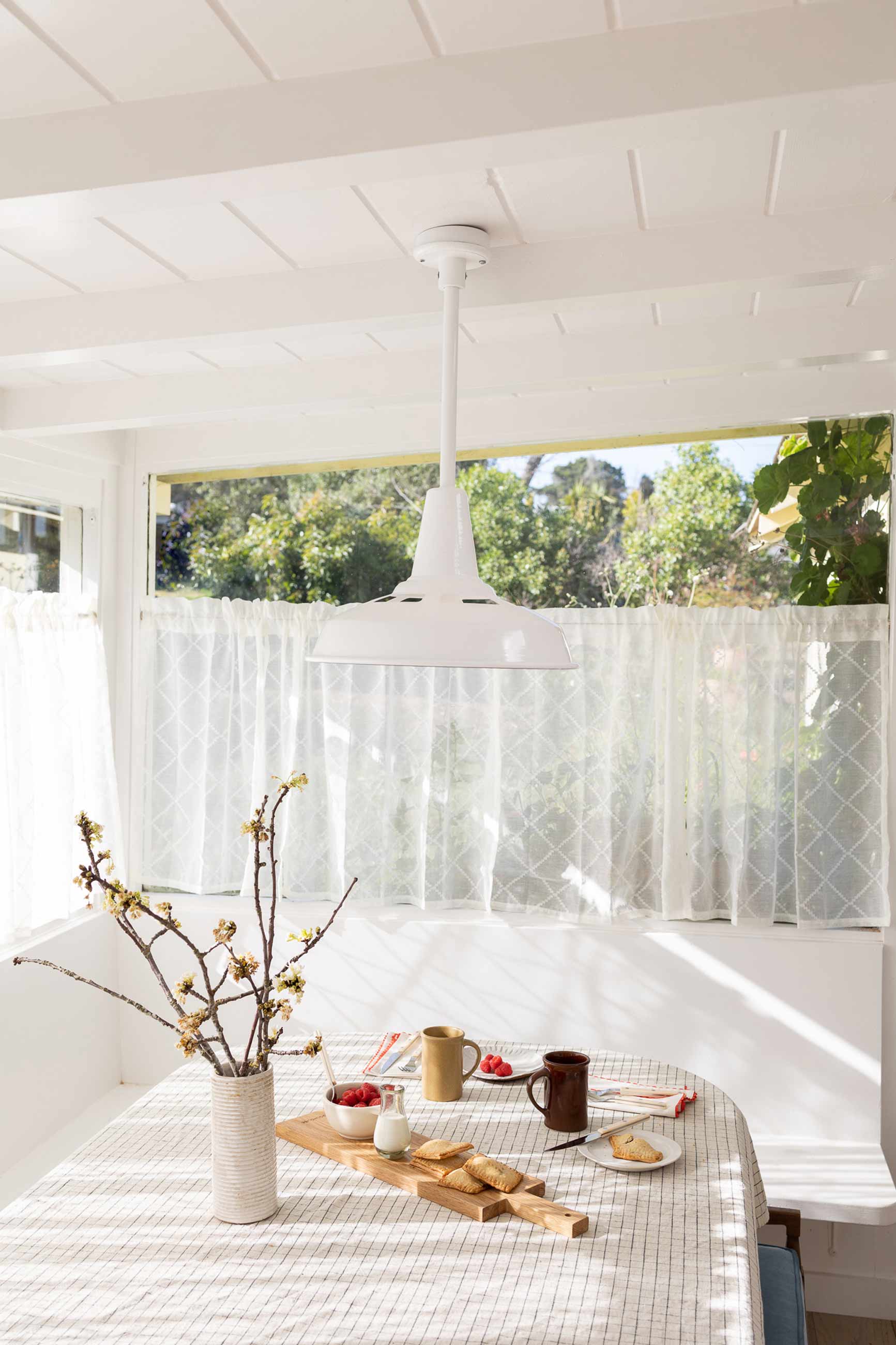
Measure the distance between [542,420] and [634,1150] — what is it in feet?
6.54

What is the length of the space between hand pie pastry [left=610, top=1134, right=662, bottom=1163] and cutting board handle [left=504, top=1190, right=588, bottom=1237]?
7.5 inches

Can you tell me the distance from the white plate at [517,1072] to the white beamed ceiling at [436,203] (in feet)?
5.02

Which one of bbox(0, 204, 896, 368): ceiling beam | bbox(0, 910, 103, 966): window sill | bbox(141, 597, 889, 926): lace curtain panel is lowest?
bbox(0, 910, 103, 966): window sill

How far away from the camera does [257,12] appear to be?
1.30 meters

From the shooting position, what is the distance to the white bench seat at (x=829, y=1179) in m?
2.59

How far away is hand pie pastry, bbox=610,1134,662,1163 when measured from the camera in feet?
6.29

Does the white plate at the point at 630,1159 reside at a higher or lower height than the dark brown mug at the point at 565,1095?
lower

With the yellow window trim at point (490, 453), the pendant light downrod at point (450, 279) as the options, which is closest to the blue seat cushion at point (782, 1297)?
the pendant light downrod at point (450, 279)

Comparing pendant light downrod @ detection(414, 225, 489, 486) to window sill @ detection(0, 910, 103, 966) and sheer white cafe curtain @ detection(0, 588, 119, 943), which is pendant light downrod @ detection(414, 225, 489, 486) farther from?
window sill @ detection(0, 910, 103, 966)

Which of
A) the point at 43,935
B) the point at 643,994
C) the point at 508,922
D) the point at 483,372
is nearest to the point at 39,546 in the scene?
the point at 43,935

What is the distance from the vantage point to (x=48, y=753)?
318cm

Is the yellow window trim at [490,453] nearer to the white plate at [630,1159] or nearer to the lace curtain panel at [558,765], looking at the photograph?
the lace curtain panel at [558,765]

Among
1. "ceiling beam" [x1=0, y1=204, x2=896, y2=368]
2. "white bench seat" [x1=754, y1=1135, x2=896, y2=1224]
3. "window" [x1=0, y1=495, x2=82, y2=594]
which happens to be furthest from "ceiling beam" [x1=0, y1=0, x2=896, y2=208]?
"white bench seat" [x1=754, y1=1135, x2=896, y2=1224]

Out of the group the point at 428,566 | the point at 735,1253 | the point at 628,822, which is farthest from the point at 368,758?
the point at 735,1253
